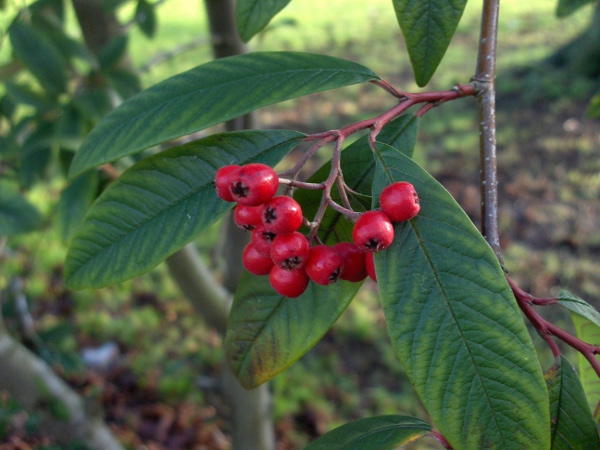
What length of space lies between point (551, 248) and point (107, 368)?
361 centimetres

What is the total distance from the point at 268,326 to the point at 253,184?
1.39 ft

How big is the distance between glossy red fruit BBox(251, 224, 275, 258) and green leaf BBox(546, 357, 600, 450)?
546 mm

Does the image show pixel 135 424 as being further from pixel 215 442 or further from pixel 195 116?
pixel 195 116

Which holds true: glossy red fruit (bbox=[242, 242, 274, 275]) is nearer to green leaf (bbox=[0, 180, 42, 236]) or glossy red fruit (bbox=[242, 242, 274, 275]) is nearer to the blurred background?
the blurred background

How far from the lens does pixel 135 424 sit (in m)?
3.36

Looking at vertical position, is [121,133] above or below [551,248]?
above

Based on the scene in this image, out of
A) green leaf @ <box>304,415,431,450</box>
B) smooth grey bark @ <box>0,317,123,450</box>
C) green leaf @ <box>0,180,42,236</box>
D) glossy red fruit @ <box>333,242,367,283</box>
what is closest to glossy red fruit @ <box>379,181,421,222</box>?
glossy red fruit @ <box>333,242,367,283</box>

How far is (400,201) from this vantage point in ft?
2.60

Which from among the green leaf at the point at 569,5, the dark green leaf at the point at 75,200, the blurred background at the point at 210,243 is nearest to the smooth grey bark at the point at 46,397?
the blurred background at the point at 210,243

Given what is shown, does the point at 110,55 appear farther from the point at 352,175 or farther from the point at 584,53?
the point at 584,53

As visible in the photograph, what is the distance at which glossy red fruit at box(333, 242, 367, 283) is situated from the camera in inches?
34.6

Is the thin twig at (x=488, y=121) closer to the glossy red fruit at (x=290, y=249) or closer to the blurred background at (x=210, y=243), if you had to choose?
the glossy red fruit at (x=290, y=249)

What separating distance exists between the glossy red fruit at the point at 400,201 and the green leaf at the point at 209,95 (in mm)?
227

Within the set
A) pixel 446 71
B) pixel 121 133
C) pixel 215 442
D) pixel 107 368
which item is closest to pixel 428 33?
pixel 121 133
